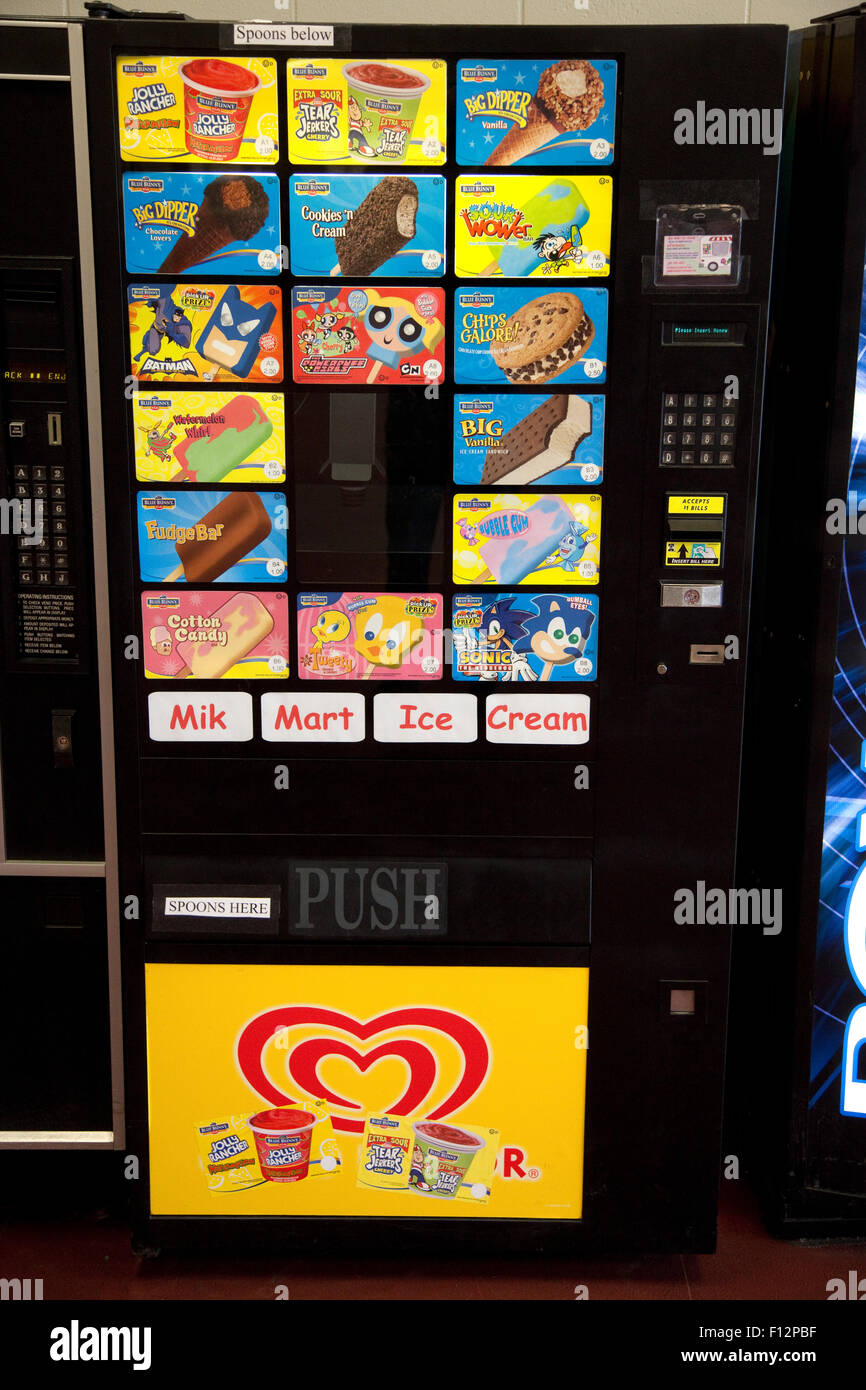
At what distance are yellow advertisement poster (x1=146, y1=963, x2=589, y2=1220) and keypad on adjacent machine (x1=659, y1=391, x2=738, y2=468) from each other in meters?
0.94

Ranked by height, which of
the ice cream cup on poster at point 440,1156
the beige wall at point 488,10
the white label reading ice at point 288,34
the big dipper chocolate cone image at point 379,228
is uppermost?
the beige wall at point 488,10

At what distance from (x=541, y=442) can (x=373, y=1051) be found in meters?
1.15

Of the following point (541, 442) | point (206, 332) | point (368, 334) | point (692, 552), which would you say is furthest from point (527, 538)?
point (206, 332)

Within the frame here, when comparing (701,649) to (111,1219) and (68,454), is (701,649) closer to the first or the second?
(68,454)

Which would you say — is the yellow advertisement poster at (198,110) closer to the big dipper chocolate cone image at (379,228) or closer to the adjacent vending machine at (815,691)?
the big dipper chocolate cone image at (379,228)

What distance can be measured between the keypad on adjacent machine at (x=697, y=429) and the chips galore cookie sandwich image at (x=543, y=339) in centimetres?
18

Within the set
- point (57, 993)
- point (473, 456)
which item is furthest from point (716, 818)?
point (57, 993)

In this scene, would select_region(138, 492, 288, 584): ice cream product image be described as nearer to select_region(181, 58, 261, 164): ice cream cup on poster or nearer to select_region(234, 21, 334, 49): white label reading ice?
select_region(181, 58, 261, 164): ice cream cup on poster

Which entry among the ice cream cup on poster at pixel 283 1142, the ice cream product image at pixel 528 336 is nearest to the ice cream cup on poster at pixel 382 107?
the ice cream product image at pixel 528 336

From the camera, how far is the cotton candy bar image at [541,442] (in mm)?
1734

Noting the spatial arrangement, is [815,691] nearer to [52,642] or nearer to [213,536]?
[213,536]

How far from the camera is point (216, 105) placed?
165 centimetres

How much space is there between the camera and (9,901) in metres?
2.01

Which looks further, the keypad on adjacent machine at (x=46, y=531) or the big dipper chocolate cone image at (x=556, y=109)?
the keypad on adjacent machine at (x=46, y=531)
